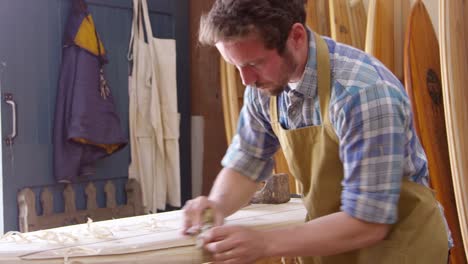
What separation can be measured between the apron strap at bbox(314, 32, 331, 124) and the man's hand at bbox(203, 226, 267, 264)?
0.31 meters

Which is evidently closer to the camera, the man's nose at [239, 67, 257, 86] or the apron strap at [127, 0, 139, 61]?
the man's nose at [239, 67, 257, 86]

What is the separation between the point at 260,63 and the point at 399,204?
0.46m

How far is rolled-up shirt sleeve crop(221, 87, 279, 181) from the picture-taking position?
1.55m

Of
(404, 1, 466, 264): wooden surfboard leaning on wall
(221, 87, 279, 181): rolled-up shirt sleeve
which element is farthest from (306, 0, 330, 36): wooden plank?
(221, 87, 279, 181): rolled-up shirt sleeve

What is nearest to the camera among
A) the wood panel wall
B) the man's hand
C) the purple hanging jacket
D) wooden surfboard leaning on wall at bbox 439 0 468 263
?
the man's hand

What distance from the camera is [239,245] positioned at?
3.83 ft

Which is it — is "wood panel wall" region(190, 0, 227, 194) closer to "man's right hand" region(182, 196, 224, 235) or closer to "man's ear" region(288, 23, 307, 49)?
"man's right hand" region(182, 196, 224, 235)

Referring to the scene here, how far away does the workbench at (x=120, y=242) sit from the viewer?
1364mm

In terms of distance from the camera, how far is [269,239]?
119 centimetres

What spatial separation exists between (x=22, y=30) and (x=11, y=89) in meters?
0.37

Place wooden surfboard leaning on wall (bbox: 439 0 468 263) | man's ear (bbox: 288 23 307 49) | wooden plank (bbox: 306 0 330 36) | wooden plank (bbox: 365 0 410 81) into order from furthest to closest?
wooden plank (bbox: 306 0 330 36)
wooden plank (bbox: 365 0 410 81)
wooden surfboard leaning on wall (bbox: 439 0 468 263)
man's ear (bbox: 288 23 307 49)

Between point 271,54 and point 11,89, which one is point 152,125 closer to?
point 11,89

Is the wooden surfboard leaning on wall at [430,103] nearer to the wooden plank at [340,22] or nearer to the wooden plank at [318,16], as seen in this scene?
the wooden plank at [340,22]

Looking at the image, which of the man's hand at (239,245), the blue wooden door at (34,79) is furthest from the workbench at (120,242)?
the blue wooden door at (34,79)
